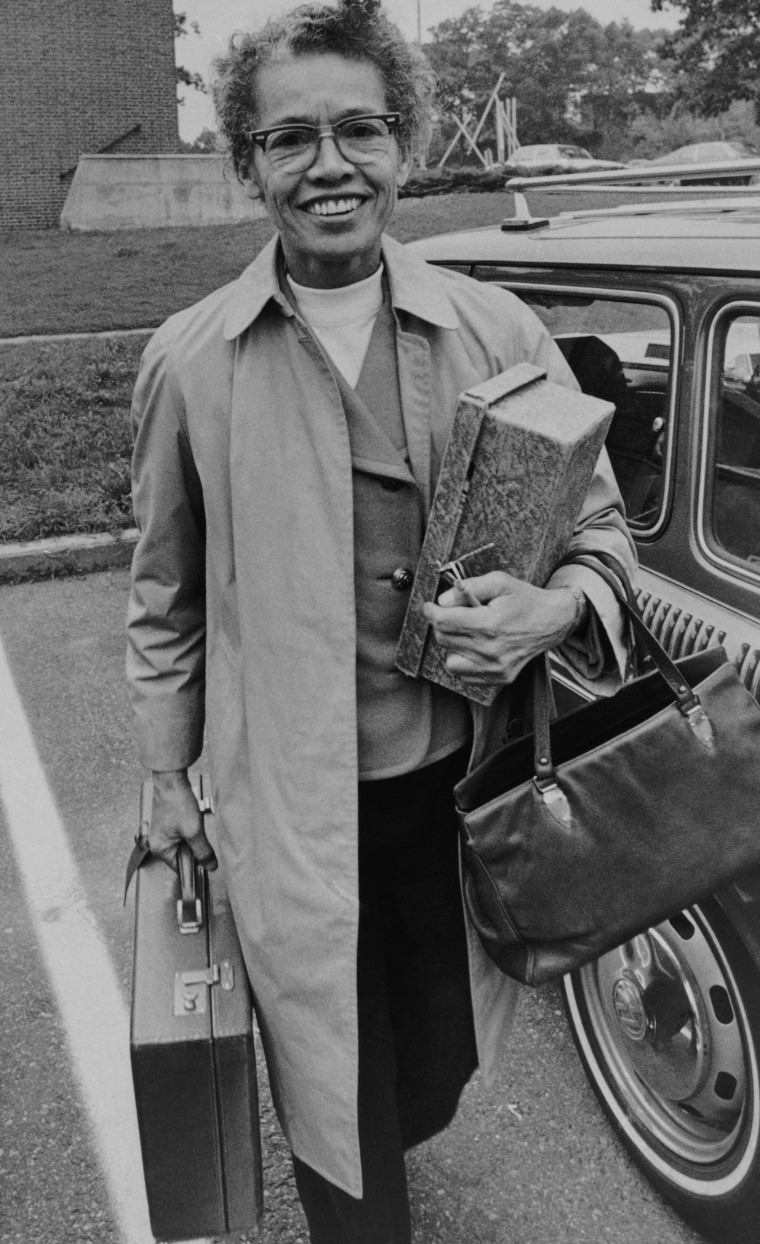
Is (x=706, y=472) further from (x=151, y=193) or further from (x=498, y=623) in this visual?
(x=151, y=193)

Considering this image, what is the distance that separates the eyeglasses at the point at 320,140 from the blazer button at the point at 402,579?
0.59 meters

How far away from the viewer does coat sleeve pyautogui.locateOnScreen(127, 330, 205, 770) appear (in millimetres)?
1711

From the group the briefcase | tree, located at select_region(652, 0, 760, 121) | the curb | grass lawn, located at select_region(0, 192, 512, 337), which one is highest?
tree, located at select_region(652, 0, 760, 121)

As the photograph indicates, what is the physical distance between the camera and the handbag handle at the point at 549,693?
167cm

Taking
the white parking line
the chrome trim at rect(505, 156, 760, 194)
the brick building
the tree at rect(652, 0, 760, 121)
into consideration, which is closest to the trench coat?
the white parking line

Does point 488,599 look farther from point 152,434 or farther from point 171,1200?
point 171,1200

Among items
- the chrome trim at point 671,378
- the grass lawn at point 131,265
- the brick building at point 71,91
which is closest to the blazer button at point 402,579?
the chrome trim at point 671,378

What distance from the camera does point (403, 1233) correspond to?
2066 millimetres

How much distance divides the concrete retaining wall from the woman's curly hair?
20.4 m

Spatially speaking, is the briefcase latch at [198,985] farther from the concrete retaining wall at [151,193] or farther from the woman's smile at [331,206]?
the concrete retaining wall at [151,193]

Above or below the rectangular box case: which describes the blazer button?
below

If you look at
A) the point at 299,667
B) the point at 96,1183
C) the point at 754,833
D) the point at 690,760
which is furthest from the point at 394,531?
the point at 96,1183

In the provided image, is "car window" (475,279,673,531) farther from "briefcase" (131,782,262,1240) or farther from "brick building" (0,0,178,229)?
"brick building" (0,0,178,229)

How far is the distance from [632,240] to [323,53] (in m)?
1.03
